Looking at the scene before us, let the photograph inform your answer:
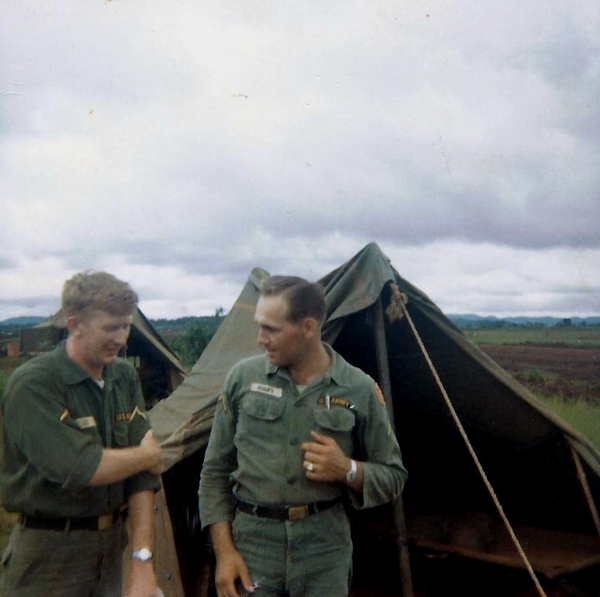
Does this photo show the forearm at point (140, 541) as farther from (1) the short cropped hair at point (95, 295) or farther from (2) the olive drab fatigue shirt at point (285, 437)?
(1) the short cropped hair at point (95, 295)

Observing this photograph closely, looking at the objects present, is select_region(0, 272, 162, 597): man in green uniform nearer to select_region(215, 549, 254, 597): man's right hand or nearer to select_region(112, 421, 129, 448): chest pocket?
select_region(112, 421, 129, 448): chest pocket

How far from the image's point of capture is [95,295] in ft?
7.83

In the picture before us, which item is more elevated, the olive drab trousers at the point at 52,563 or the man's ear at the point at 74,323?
the man's ear at the point at 74,323

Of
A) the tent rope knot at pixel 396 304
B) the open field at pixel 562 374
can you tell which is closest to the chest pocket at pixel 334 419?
the tent rope knot at pixel 396 304

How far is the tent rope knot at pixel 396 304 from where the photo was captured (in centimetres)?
419

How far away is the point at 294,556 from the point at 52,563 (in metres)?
0.89

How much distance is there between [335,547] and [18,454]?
1265mm

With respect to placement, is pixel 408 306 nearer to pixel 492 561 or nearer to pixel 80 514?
pixel 492 561

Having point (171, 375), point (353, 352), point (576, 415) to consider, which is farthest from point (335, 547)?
point (576, 415)

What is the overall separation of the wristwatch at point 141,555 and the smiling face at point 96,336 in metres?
0.69

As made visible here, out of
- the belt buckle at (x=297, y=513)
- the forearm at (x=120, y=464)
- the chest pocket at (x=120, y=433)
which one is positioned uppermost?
the chest pocket at (x=120, y=433)

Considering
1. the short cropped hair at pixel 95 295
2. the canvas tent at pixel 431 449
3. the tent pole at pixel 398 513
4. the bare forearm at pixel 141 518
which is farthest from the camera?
the canvas tent at pixel 431 449

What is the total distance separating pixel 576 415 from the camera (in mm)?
11516

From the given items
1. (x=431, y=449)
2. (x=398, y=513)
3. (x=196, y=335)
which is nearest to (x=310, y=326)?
(x=398, y=513)
